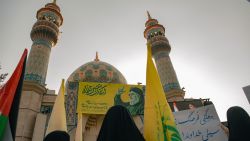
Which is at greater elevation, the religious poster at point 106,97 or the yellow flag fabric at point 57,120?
the religious poster at point 106,97

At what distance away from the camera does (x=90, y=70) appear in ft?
50.1

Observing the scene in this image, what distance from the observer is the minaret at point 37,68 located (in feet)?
30.8

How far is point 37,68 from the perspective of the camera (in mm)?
11969

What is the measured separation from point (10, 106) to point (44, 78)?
10767 millimetres

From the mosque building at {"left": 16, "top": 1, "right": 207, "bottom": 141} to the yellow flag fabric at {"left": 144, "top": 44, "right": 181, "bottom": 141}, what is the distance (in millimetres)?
8064

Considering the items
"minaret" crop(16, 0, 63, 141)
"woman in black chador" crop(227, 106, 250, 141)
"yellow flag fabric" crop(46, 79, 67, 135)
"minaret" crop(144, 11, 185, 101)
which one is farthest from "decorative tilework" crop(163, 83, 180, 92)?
"woman in black chador" crop(227, 106, 250, 141)

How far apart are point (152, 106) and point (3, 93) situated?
1434 millimetres

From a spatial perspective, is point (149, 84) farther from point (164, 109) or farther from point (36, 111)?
point (36, 111)

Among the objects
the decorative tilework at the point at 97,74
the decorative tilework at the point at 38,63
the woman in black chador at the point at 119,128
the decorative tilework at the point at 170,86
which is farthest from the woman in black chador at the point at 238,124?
the decorative tilework at the point at 170,86

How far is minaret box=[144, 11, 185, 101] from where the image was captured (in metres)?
13.8

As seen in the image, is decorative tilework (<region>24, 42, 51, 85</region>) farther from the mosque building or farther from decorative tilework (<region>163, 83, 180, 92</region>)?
decorative tilework (<region>163, 83, 180, 92</region>)

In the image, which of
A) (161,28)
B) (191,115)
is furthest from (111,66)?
(191,115)

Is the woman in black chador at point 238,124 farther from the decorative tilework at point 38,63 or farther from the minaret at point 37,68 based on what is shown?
the decorative tilework at point 38,63

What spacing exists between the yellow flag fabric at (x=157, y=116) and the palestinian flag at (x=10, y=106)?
1.24 m
